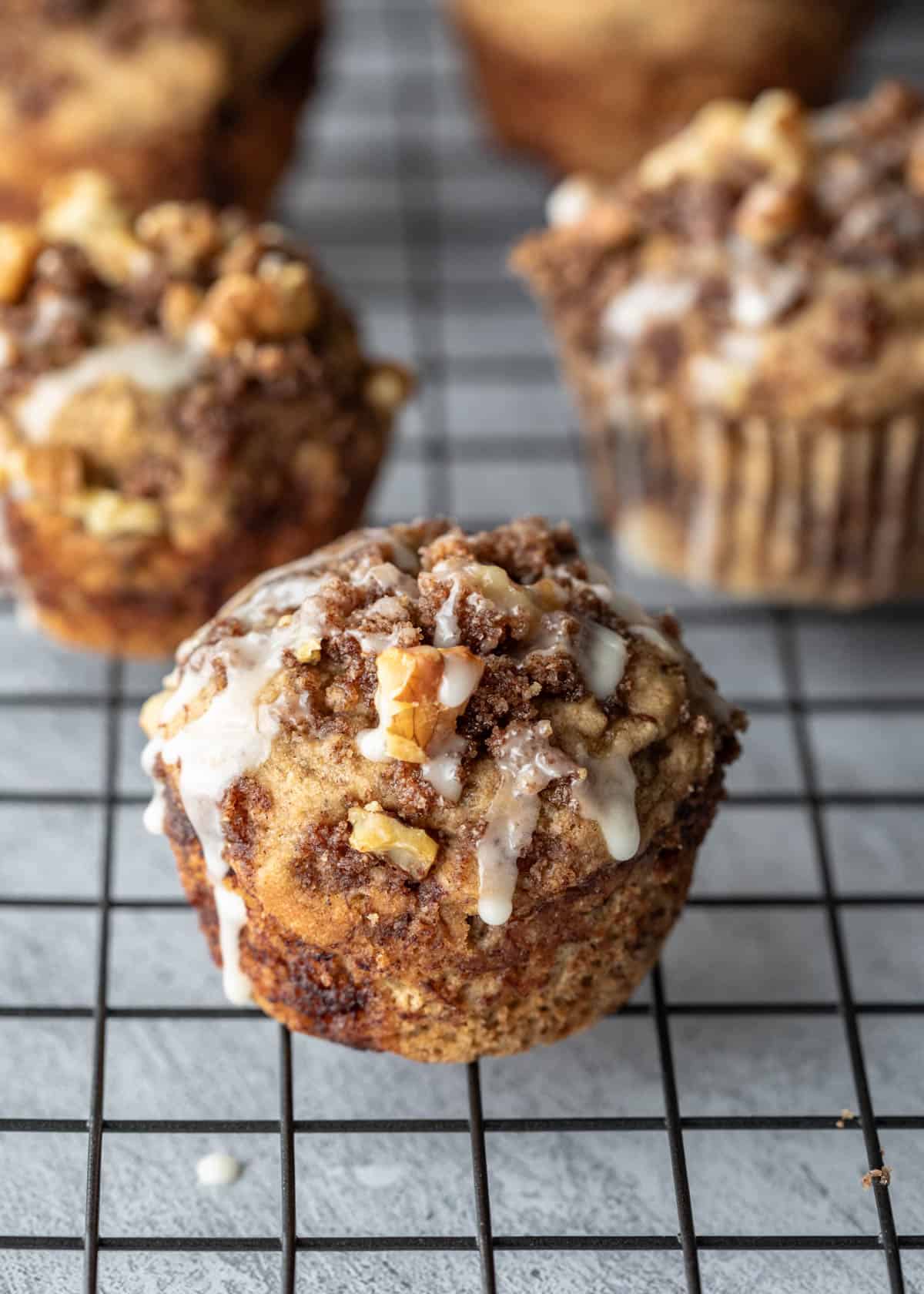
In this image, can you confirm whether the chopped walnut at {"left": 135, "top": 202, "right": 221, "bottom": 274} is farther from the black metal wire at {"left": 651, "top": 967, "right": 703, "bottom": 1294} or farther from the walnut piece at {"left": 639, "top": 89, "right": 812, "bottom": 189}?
the black metal wire at {"left": 651, "top": 967, "right": 703, "bottom": 1294}

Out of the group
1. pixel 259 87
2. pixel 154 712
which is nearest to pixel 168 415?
pixel 154 712

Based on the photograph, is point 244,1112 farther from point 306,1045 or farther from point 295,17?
point 295,17

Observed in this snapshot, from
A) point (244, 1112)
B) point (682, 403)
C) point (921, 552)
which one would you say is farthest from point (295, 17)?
point (244, 1112)

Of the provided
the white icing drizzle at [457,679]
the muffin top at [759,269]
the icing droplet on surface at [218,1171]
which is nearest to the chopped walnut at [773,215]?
the muffin top at [759,269]

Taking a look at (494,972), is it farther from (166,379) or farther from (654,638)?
(166,379)

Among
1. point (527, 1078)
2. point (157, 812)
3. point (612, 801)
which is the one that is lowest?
point (527, 1078)

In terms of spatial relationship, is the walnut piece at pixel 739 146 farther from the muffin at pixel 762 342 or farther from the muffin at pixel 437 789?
the muffin at pixel 437 789

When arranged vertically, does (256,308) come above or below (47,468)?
above
